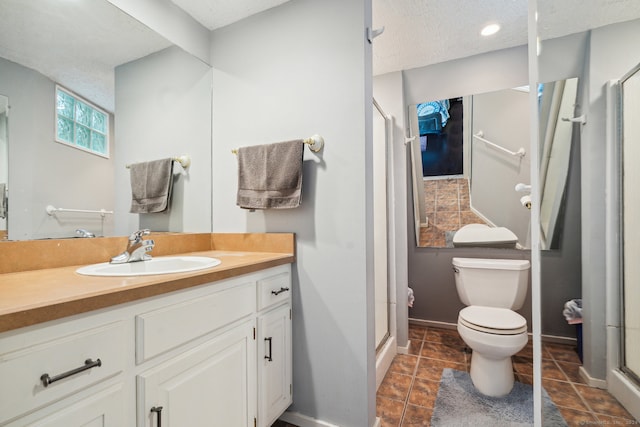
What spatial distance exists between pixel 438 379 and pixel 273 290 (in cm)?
133

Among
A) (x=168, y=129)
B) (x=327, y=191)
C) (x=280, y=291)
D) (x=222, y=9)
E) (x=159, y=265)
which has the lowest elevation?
(x=280, y=291)

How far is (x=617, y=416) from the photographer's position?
0.87 m

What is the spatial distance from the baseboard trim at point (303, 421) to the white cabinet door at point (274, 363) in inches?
4.0

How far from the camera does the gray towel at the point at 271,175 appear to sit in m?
1.41

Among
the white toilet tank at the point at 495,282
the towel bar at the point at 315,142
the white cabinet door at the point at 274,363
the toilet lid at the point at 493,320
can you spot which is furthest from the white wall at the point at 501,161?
the white cabinet door at the point at 274,363

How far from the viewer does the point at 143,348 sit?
0.78 meters

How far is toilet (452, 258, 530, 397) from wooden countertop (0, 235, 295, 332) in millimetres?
1446

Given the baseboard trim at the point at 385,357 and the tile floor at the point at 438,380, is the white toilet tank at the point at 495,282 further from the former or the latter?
the baseboard trim at the point at 385,357

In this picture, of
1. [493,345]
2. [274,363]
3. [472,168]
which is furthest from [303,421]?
[472,168]

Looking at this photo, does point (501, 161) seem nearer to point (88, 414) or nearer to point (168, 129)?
point (168, 129)

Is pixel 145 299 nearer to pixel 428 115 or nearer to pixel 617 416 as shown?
pixel 617 416

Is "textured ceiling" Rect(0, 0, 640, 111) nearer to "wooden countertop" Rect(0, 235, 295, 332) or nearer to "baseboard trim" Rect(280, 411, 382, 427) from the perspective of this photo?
"wooden countertop" Rect(0, 235, 295, 332)

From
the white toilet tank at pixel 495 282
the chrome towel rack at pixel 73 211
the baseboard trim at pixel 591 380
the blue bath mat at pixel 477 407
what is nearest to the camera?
the baseboard trim at pixel 591 380

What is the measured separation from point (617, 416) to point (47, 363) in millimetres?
1557
